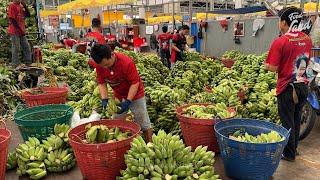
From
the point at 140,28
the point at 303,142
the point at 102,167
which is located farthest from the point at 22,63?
the point at 140,28

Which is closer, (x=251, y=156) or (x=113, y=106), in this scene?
(x=251, y=156)

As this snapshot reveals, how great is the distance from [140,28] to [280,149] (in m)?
22.0

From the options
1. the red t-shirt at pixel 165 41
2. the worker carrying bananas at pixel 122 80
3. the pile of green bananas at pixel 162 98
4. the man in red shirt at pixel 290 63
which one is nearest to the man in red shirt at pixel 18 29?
the red t-shirt at pixel 165 41

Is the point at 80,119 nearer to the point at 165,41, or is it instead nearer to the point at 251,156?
the point at 251,156

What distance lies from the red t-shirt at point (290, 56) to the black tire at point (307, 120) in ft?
3.79

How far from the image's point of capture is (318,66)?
5.81 meters

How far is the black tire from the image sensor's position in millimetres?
5250

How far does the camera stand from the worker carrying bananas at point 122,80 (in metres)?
3.88

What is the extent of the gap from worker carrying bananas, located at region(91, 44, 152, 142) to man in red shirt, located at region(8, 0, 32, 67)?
5.76 metres

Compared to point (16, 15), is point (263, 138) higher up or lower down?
lower down

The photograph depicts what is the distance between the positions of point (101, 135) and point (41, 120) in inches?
46.4

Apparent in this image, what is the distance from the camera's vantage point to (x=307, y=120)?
5301 mm

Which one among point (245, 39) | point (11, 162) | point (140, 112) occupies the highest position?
point (245, 39)

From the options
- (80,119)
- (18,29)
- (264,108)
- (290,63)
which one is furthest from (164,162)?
(18,29)
